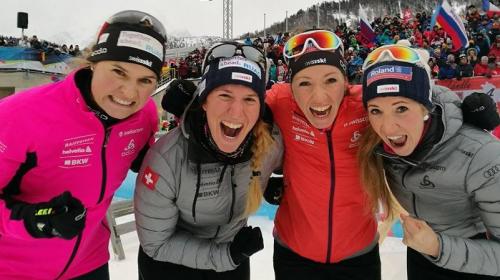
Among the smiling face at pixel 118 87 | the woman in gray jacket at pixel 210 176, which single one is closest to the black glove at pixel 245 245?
the woman in gray jacket at pixel 210 176

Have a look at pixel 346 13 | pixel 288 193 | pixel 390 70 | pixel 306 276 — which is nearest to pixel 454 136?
pixel 390 70

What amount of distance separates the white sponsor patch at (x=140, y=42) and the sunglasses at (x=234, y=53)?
28cm

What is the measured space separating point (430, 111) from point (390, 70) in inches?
11.6

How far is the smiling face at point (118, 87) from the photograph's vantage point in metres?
1.97

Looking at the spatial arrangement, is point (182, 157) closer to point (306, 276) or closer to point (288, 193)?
point (288, 193)

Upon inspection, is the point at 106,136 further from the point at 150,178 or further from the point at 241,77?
the point at 241,77

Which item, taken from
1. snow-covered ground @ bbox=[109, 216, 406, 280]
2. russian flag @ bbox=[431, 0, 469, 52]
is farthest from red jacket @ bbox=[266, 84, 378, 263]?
russian flag @ bbox=[431, 0, 469, 52]

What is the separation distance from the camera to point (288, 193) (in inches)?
102

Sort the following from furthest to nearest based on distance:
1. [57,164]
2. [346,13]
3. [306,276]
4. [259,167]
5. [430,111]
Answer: [346,13], [306,276], [259,167], [430,111], [57,164]

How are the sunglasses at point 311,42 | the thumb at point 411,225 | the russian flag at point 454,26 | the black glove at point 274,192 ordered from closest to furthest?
the thumb at point 411,225, the sunglasses at point 311,42, the black glove at point 274,192, the russian flag at point 454,26

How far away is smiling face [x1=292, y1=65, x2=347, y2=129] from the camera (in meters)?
2.26

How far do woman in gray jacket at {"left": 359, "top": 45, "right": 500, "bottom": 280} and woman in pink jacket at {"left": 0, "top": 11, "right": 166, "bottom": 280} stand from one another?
4.01ft

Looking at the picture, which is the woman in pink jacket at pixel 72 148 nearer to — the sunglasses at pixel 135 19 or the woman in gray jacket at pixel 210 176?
the sunglasses at pixel 135 19

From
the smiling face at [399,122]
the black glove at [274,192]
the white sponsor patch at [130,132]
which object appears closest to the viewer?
the smiling face at [399,122]
